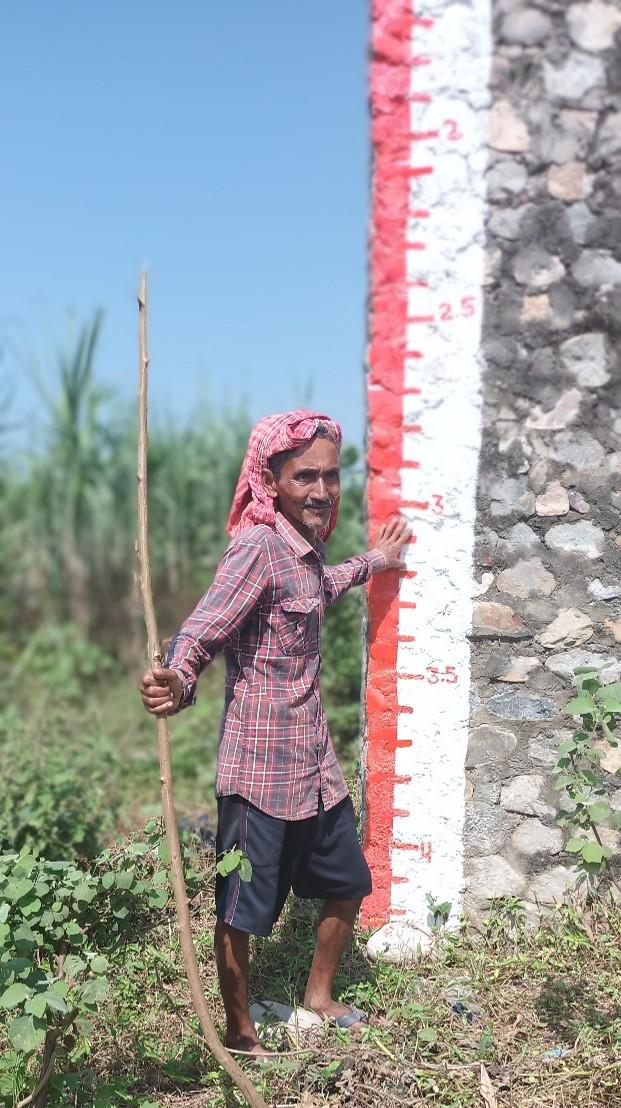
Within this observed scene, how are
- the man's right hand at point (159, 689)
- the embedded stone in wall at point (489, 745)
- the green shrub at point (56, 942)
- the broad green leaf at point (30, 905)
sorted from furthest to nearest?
1. the embedded stone in wall at point (489, 745)
2. the broad green leaf at point (30, 905)
3. the man's right hand at point (159, 689)
4. the green shrub at point (56, 942)

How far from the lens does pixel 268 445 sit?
2.96 meters

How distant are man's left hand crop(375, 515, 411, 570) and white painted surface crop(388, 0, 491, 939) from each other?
0.04 metres

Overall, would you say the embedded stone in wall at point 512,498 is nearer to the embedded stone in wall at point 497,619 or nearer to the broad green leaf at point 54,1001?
the embedded stone in wall at point 497,619

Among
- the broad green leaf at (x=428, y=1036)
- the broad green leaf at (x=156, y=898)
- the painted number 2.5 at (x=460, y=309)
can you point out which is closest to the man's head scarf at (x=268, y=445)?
the painted number 2.5 at (x=460, y=309)

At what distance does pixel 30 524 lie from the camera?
927 centimetres

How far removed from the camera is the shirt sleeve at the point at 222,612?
275 cm

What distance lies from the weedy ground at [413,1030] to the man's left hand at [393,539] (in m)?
1.31

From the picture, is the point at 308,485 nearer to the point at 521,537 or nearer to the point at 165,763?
the point at 521,537

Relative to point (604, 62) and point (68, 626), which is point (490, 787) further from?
point (68, 626)

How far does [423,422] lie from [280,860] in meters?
1.49

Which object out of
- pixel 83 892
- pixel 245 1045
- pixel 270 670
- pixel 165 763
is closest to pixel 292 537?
pixel 270 670

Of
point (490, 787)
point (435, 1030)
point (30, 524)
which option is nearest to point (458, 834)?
point (490, 787)

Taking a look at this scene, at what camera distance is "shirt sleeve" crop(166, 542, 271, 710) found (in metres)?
2.75

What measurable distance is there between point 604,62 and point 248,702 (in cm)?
232
